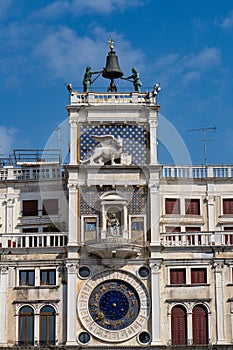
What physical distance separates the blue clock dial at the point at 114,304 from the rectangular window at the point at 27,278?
371 centimetres

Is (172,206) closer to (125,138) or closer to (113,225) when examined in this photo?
(113,225)

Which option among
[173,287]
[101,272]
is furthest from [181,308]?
[101,272]

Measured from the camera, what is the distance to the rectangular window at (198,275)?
60.1 meters

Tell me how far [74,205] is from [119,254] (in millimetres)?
4152

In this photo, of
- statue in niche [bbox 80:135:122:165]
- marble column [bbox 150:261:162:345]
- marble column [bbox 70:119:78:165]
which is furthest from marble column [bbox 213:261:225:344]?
marble column [bbox 70:119:78:165]

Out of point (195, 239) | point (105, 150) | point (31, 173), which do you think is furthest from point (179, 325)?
point (31, 173)

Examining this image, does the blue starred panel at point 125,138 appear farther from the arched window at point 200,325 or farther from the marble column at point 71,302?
the arched window at point 200,325

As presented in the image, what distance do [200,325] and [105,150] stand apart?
12.0 metres

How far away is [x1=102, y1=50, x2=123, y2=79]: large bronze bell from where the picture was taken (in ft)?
213

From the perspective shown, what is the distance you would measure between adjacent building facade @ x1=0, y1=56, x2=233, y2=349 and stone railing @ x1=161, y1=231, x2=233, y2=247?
66 mm

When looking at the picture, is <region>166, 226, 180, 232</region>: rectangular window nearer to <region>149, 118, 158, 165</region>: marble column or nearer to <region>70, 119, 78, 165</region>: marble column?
<region>149, 118, 158, 165</region>: marble column

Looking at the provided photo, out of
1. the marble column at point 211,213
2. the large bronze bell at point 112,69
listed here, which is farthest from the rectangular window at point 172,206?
the large bronze bell at point 112,69

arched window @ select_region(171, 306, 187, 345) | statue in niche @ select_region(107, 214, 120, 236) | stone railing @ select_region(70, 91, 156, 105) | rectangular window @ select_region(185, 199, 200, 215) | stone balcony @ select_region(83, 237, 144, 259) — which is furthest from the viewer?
rectangular window @ select_region(185, 199, 200, 215)

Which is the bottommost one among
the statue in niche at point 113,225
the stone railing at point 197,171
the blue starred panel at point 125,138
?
the statue in niche at point 113,225
